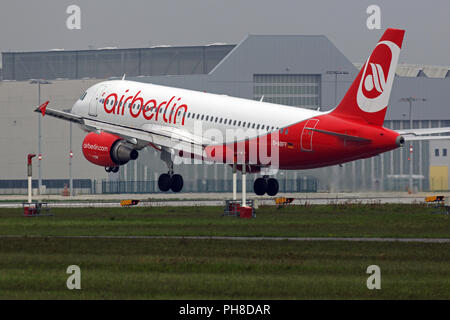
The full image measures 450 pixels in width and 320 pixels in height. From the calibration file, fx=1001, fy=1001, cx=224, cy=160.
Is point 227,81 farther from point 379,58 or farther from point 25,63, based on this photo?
point 379,58

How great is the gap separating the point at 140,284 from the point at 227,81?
10303 cm

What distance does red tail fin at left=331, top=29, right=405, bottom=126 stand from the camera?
5497 centimetres

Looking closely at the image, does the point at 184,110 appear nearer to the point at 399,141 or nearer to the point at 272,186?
the point at 272,186

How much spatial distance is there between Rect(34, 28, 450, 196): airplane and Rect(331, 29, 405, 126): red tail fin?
0.18 feet

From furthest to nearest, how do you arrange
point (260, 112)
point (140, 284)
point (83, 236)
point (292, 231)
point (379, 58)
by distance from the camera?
point (260, 112)
point (379, 58)
point (292, 231)
point (83, 236)
point (140, 284)

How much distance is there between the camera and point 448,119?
136 m

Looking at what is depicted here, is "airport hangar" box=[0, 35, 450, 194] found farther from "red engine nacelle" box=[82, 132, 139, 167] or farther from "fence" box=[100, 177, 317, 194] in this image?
"red engine nacelle" box=[82, 132, 139, 167]

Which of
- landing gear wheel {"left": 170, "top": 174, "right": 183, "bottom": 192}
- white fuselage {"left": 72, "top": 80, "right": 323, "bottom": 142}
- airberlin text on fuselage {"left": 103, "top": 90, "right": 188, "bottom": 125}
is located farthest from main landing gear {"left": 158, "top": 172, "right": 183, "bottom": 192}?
airberlin text on fuselage {"left": 103, "top": 90, "right": 188, "bottom": 125}

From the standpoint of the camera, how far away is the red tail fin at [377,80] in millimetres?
54969

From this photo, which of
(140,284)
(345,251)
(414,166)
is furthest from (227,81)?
(140,284)

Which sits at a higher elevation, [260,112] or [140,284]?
[260,112]

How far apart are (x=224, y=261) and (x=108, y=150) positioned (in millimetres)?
35065

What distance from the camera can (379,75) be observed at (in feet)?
181

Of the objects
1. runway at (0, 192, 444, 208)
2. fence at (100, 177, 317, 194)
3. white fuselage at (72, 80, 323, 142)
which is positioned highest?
white fuselage at (72, 80, 323, 142)
